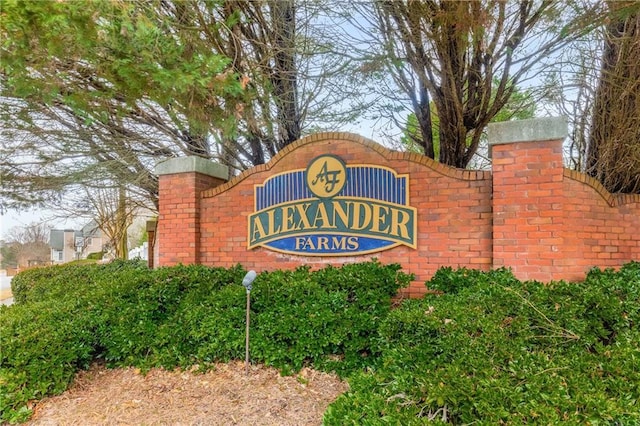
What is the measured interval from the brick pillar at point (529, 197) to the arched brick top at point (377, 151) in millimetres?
338

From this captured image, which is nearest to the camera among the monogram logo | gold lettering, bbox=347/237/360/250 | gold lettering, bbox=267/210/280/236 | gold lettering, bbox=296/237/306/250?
gold lettering, bbox=347/237/360/250

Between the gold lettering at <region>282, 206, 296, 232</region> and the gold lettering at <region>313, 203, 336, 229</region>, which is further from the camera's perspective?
the gold lettering at <region>282, 206, 296, 232</region>

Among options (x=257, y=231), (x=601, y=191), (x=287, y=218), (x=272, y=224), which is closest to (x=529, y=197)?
(x=601, y=191)

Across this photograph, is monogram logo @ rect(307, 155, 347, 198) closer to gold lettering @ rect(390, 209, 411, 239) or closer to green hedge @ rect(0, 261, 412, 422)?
gold lettering @ rect(390, 209, 411, 239)

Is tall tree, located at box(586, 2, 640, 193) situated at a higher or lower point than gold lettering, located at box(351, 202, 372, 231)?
higher

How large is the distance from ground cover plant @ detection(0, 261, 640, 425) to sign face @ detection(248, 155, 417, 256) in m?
0.62

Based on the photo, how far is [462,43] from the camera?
13.6 feet

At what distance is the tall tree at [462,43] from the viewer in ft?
12.8

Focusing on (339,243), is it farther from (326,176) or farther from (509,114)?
(509,114)

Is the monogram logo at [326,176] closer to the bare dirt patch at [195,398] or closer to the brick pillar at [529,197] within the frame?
the brick pillar at [529,197]

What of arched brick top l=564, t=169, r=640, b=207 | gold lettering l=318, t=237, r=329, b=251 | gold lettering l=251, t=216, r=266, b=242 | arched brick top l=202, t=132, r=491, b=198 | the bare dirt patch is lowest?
the bare dirt patch

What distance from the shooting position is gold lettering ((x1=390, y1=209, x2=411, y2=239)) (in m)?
4.50

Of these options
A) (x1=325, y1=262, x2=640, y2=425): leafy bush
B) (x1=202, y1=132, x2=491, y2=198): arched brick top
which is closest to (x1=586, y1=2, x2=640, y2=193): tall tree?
(x1=202, y1=132, x2=491, y2=198): arched brick top

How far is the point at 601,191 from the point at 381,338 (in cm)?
321
